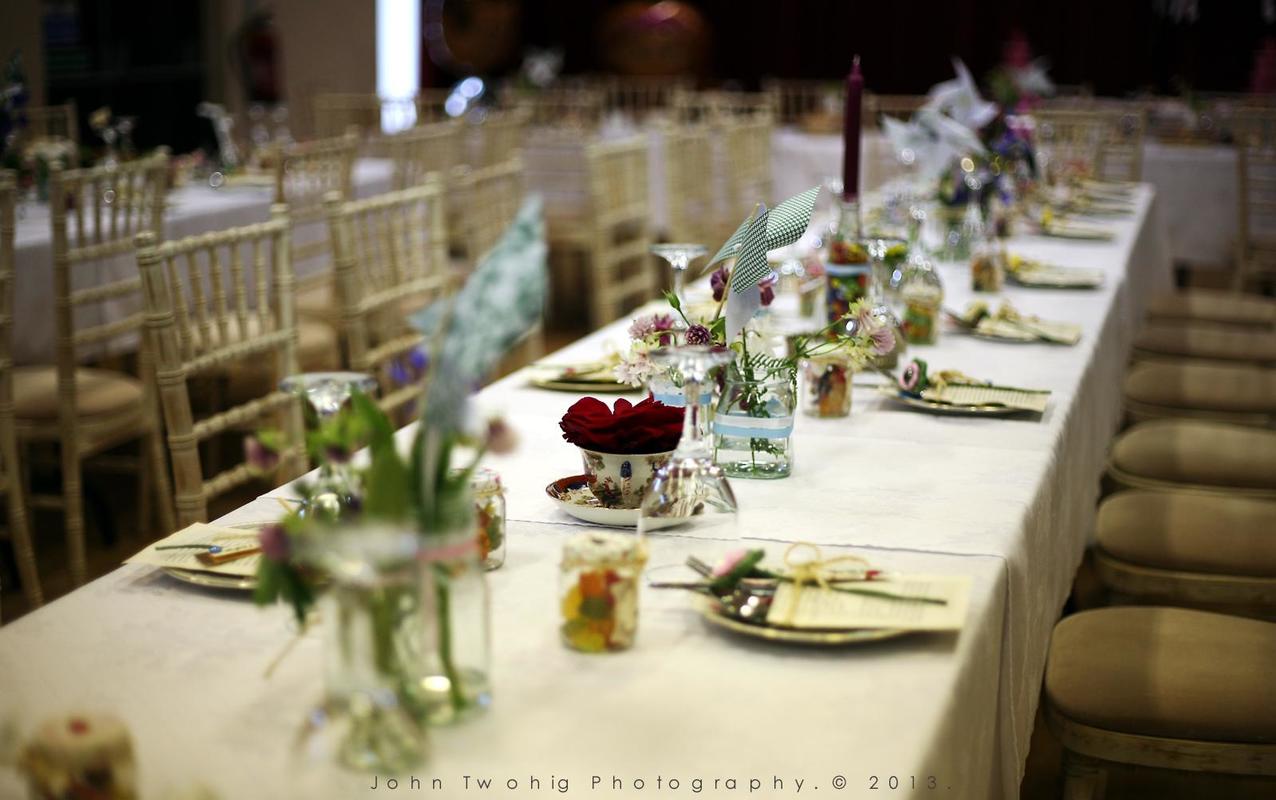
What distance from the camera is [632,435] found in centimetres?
145

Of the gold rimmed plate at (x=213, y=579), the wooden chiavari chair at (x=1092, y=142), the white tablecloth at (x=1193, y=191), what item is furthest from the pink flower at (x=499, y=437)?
the white tablecloth at (x=1193, y=191)

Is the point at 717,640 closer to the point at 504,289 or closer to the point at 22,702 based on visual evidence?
the point at 504,289

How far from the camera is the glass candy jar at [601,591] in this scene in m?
1.12

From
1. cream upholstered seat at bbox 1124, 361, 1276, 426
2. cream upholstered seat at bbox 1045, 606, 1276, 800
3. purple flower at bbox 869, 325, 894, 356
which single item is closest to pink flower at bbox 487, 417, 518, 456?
purple flower at bbox 869, 325, 894, 356

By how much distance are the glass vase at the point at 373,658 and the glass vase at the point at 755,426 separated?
2.41 ft

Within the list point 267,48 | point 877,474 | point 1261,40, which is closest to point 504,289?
point 877,474

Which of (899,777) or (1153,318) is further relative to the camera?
(1153,318)

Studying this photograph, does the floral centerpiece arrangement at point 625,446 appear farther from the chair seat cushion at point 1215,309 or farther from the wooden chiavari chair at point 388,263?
the chair seat cushion at point 1215,309

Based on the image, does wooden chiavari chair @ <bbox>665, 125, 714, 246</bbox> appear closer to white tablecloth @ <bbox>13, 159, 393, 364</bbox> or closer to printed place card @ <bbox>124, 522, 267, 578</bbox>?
white tablecloth @ <bbox>13, 159, 393, 364</bbox>

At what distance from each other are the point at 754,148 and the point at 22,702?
4840 mm

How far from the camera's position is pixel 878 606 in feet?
3.88

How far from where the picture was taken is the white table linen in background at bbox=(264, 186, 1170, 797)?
4.63ft

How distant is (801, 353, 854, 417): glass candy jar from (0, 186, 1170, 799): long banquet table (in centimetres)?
18

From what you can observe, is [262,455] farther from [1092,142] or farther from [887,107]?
[887,107]
